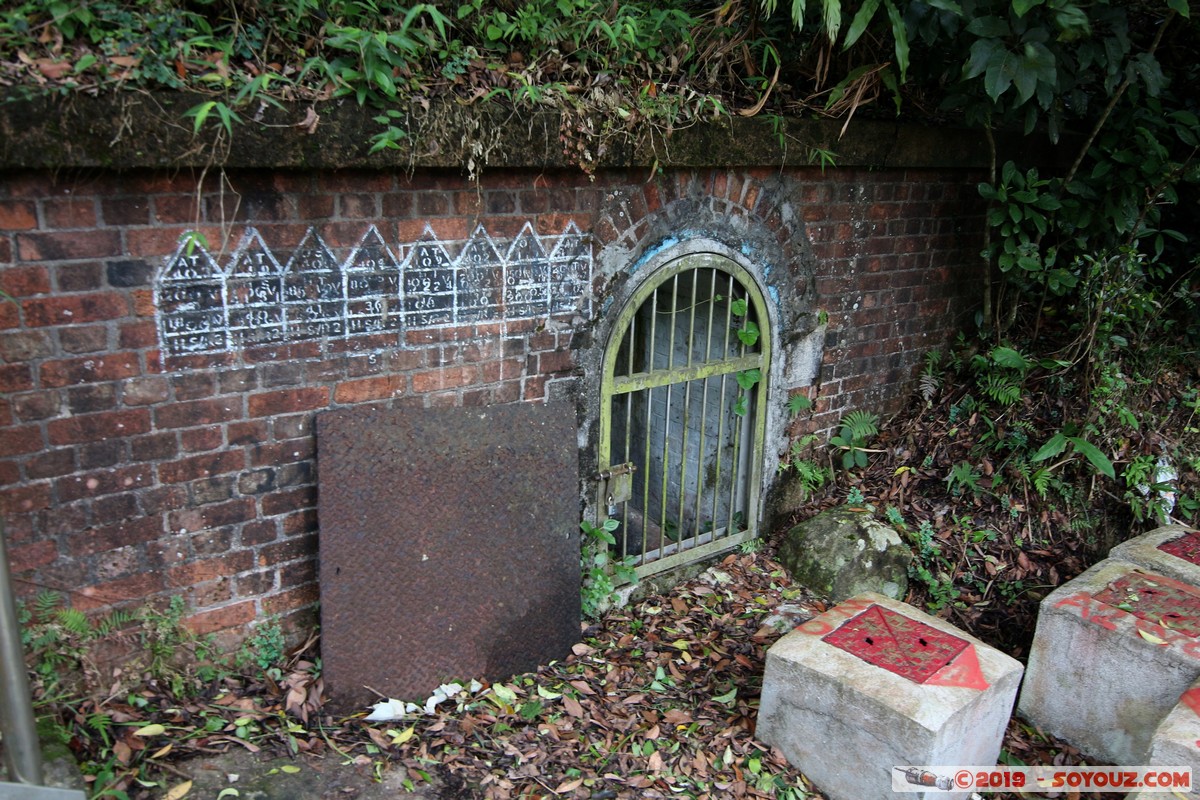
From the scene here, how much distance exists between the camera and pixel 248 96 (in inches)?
109

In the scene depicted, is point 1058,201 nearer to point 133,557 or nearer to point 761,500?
point 761,500

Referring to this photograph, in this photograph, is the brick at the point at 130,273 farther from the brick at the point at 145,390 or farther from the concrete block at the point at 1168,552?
the concrete block at the point at 1168,552

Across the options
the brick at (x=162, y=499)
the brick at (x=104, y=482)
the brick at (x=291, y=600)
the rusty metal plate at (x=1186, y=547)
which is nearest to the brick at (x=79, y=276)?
the brick at (x=104, y=482)

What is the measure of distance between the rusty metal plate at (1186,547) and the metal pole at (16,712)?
4.72 meters

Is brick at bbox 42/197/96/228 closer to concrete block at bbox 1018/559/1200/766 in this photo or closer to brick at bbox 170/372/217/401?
brick at bbox 170/372/217/401

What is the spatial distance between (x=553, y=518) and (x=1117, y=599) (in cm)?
252

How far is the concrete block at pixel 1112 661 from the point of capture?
3605 millimetres

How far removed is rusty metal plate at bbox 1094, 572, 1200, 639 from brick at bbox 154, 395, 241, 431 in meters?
3.69

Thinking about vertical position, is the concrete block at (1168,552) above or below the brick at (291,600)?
below

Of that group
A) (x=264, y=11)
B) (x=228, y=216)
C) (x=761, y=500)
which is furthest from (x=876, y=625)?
(x=264, y=11)

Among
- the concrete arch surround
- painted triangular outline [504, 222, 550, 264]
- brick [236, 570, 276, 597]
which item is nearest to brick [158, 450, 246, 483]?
brick [236, 570, 276, 597]

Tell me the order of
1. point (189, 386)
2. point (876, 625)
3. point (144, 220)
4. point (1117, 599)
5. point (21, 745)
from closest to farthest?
point (21, 745) < point (144, 220) < point (189, 386) < point (876, 625) < point (1117, 599)

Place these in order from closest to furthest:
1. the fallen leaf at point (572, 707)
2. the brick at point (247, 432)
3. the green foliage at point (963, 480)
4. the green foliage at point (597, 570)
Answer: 1. the brick at point (247, 432)
2. the fallen leaf at point (572, 707)
3. the green foliage at point (597, 570)
4. the green foliage at point (963, 480)

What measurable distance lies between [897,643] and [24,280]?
328 cm
